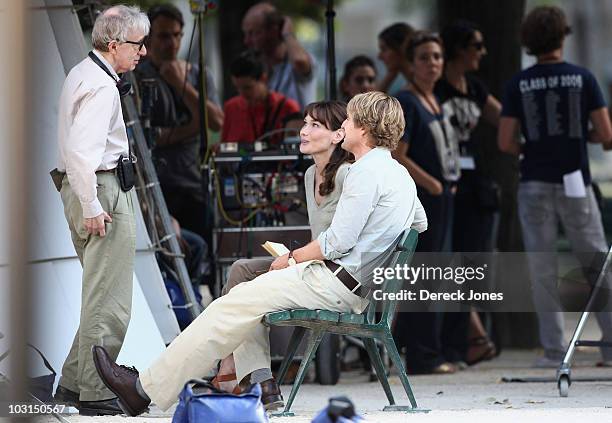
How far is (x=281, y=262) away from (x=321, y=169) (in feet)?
1.88

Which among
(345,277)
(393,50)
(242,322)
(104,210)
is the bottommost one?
(242,322)

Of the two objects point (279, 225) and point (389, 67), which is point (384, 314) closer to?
point (279, 225)

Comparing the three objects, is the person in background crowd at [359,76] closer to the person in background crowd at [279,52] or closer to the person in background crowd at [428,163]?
the person in background crowd at [279,52]

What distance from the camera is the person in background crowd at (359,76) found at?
9617 mm

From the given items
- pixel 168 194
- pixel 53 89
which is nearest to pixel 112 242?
pixel 53 89

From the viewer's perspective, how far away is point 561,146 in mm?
8180

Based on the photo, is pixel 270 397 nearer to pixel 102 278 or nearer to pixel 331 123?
pixel 102 278

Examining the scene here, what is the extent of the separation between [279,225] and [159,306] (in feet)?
2.72

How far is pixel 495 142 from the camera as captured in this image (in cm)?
1000

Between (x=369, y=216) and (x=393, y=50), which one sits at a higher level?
(x=393, y=50)

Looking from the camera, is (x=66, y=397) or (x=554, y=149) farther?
(x=554, y=149)

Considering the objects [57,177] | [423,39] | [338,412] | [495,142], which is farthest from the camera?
[495,142]

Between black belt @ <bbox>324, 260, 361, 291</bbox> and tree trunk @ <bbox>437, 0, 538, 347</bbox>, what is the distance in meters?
4.08

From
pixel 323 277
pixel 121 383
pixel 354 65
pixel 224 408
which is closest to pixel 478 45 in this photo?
pixel 354 65
